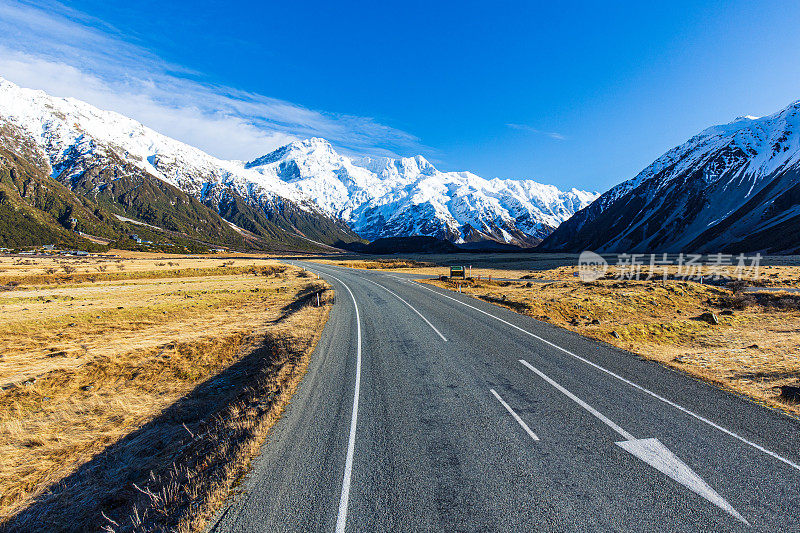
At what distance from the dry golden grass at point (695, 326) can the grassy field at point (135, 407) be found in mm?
14088

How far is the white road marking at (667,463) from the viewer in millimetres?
5324

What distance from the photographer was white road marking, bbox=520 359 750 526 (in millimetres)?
5324

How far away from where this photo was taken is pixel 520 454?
6.68 metres

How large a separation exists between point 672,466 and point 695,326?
55.2 ft

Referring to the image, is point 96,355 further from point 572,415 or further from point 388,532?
point 572,415

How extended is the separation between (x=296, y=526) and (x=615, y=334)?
1663 cm

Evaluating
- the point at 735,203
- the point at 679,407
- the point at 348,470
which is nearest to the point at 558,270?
the point at 679,407

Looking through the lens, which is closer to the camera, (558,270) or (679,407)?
(679,407)

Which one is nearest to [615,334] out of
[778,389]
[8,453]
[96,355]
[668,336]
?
[668,336]

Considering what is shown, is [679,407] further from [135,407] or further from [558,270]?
[558,270]

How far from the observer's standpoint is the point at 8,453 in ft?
30.0

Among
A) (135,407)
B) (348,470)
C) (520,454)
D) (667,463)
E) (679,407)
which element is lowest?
(135,407)

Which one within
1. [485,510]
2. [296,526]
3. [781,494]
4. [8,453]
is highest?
[781,494]

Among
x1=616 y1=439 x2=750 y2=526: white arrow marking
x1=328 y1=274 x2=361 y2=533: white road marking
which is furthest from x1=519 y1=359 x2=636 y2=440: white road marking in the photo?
x1=328 y1=274 x2=361 y2=533: white road marking
